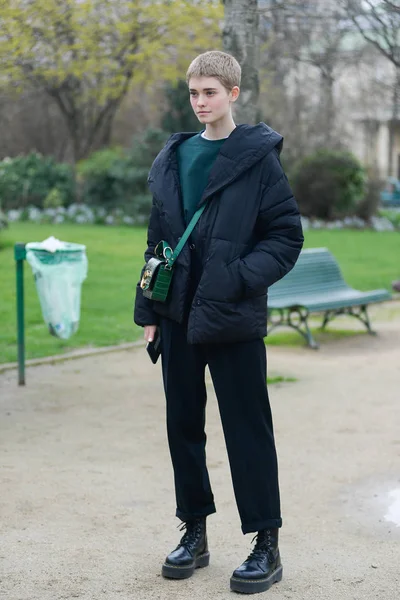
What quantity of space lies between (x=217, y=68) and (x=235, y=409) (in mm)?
1197

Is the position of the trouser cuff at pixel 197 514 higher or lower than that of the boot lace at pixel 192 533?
higher

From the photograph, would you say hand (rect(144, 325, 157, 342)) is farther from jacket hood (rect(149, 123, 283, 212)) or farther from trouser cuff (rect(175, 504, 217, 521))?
trouser cuff (rect(175, 504, 217, 521))

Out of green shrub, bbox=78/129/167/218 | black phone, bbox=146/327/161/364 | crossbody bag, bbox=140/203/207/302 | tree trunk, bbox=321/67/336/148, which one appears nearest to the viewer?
crossbody bag, bbox=140/203/207/302

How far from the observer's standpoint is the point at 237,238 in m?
3.65

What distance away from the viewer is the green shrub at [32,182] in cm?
2447

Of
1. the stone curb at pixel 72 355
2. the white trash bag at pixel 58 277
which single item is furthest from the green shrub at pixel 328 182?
the white trash bag at pixel 58 277

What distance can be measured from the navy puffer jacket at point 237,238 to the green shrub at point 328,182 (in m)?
19.8

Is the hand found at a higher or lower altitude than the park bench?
higher

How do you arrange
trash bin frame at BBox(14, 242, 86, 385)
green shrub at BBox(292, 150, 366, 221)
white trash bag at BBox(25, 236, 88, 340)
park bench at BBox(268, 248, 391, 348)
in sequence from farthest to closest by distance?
green shrub at BBox(292, 150, 366, 221), park bench at BBox(268, 248, 391, 348), trash bin frame at BBox(14, 242, 86, 385), white trash bag at BBox(25, 236, 88, 340)

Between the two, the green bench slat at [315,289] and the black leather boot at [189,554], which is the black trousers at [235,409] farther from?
the green bench slat at [315,289]

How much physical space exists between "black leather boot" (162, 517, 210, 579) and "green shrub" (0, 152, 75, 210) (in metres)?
20.6

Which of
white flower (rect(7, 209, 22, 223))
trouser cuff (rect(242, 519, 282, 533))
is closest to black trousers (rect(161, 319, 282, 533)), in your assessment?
trouser cuff (rect(242, 519, 282, 533))

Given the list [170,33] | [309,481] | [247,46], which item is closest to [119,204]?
[170,33]

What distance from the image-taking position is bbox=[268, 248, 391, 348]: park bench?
950 cm
